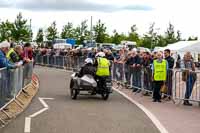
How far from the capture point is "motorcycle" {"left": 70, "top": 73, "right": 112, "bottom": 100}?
18281 mm

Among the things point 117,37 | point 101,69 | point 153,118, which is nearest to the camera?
point 153,118

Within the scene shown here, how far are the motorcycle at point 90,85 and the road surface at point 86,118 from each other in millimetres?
283

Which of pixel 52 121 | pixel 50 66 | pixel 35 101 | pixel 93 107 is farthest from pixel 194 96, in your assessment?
pixel 50 66

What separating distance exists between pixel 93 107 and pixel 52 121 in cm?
349

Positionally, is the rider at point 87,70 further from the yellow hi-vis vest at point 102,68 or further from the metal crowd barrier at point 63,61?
the metal crowd barrier at point 63,61

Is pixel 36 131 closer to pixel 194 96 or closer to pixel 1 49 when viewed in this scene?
pixel 1 49

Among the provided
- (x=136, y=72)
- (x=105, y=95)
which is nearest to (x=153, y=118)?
(x=105, y=95)

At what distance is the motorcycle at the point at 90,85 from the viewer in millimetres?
18281

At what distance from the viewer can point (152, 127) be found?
478 inches

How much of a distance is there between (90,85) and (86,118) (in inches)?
197

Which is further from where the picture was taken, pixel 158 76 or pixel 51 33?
pixel 51 33

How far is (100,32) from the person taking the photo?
86.7 metres

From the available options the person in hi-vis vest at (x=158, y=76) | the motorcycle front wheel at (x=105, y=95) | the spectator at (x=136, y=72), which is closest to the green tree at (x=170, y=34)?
the spectator at (x=136, y=72)

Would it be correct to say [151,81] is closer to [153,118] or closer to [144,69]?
[144,69]
